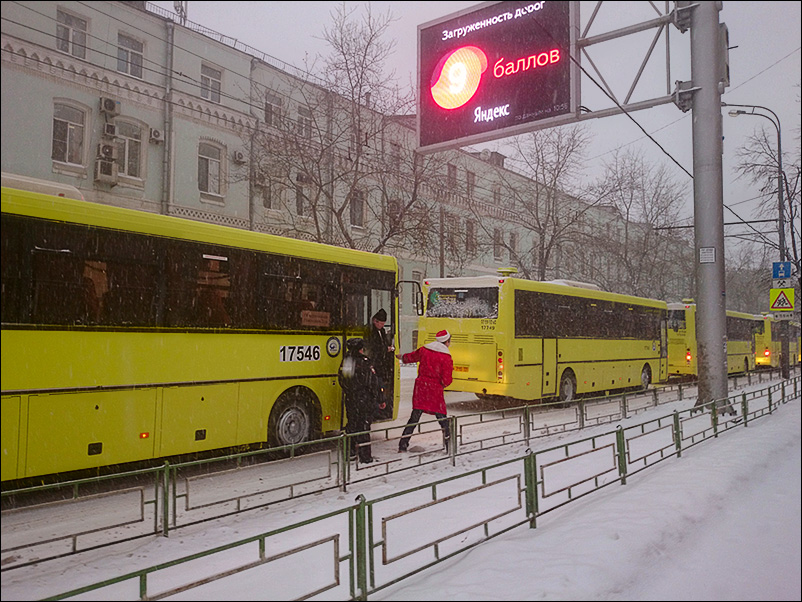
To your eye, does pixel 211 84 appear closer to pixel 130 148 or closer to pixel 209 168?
pixel 209 168

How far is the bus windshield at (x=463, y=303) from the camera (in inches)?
552

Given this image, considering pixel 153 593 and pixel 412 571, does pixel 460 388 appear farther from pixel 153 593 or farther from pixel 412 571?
pixel 153 593

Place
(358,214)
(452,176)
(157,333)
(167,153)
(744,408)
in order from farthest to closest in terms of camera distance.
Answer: (452,176), (358,214), (167,153), (744,408), (157,333)

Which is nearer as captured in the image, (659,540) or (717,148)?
(659,540)

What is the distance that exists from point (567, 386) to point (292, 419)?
9130mm

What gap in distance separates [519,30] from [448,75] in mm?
1431

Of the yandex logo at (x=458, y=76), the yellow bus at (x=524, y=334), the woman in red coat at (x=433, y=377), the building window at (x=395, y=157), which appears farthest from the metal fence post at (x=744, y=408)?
the building window at (x=395, y=157)

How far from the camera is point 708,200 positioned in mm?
12719

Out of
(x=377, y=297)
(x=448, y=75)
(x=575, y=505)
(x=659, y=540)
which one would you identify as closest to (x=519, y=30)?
(x=448, y=75)

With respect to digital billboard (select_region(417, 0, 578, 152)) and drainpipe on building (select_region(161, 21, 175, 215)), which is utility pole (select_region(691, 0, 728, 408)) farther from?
drainpipe on building (select_region(161, 21, 175, 215))

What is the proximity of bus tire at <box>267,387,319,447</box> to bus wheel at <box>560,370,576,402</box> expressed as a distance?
27.5ft

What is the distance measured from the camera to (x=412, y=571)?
169 inches

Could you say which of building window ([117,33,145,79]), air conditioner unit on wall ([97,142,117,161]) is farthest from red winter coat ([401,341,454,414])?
building window ([117,33,145,79])

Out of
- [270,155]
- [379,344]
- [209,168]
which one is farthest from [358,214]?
[379,344]
